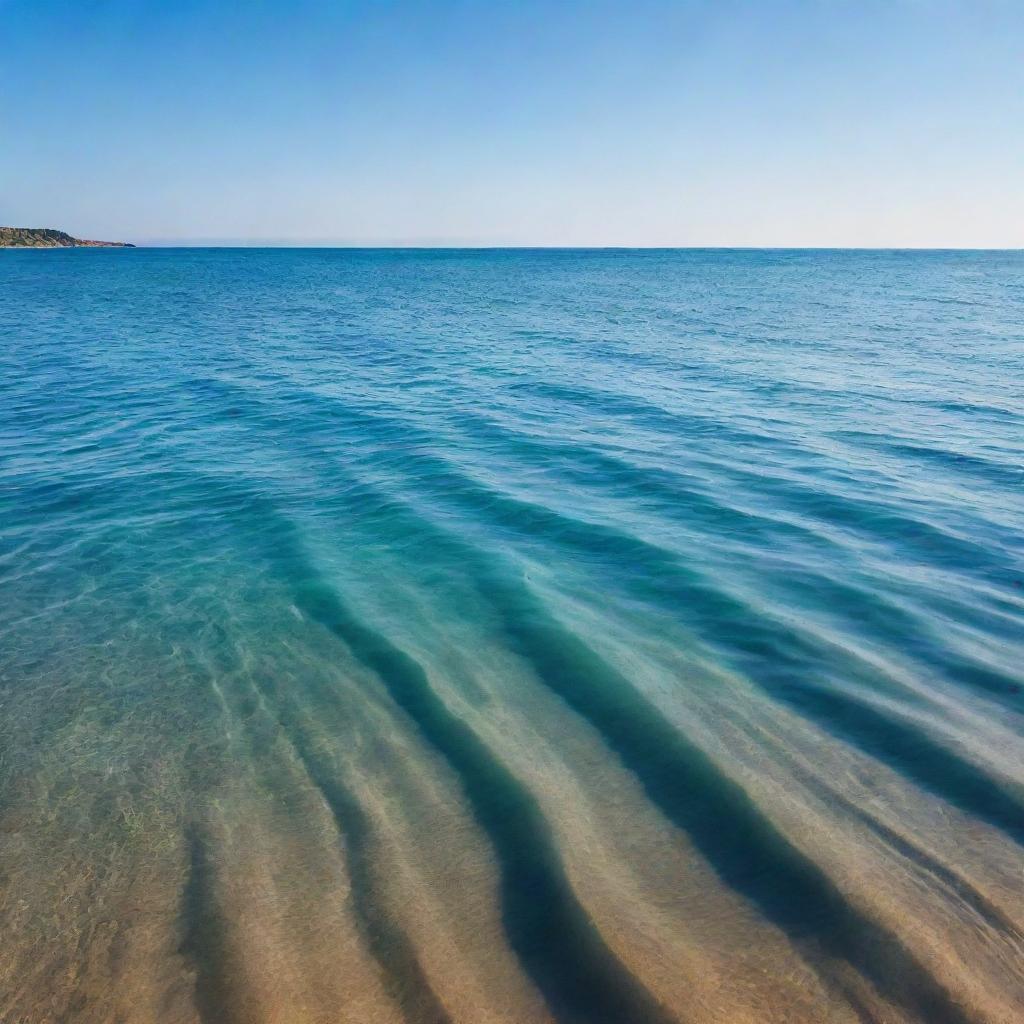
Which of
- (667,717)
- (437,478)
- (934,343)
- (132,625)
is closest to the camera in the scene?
(667,717)

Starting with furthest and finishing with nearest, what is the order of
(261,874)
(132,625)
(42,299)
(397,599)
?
(42,299) → (397,599) → (132,625) → (261,874)

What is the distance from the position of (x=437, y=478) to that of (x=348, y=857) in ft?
25.0

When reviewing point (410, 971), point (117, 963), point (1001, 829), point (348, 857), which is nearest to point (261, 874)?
point (348, 857)

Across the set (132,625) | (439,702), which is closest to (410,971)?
(439,702)

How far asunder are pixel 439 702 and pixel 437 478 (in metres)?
6.03

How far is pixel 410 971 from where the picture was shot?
3.49m

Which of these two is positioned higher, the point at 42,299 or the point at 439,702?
the point at 439,702

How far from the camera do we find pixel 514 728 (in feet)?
17.6

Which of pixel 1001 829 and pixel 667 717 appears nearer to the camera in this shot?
pixel 1001 829

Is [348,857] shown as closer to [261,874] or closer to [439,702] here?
[261,874]

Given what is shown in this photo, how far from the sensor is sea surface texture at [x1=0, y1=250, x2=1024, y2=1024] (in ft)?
11.5

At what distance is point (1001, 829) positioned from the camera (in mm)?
4285

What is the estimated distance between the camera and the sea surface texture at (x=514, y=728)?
350 cm

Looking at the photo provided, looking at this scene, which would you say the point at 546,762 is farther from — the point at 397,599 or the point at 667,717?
the point at 397,599
